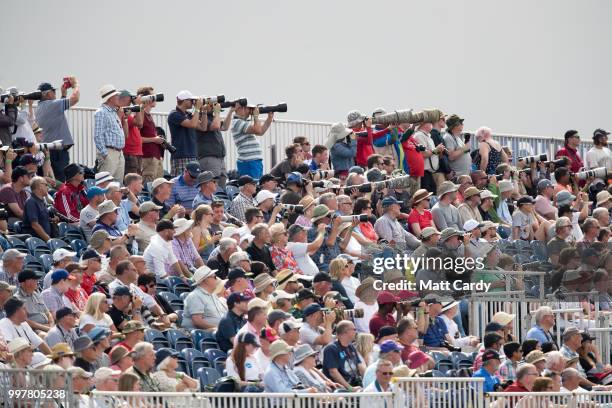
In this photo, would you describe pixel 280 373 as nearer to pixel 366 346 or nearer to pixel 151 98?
pixel 366 346

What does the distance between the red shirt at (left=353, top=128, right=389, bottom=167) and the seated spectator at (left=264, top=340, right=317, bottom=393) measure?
8.38 meters

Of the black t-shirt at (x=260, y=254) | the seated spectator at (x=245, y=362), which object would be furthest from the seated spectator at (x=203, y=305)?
the black t-shirt at (x=260, y=254)

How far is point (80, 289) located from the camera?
54.7 feet

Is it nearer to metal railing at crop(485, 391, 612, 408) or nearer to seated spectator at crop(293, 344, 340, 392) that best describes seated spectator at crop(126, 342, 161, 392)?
seated spectator at crop(293, 344, 340, 392)

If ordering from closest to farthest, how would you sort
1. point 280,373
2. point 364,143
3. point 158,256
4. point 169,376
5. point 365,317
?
point 169,376, point 280,373, point 365,317, point 158,256, point 364,143

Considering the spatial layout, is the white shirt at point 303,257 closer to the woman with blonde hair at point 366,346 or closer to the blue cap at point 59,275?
the woman with blonde hair at point 366,346

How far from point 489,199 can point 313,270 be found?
414 cm

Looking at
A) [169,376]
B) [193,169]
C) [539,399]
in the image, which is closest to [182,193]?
[193,169]

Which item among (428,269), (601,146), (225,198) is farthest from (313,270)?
(601,146)

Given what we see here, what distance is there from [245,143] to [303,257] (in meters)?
3.63

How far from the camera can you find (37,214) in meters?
18.7

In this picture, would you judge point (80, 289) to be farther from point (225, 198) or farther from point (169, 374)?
point (225, 198)

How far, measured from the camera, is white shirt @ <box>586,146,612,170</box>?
85.3ft

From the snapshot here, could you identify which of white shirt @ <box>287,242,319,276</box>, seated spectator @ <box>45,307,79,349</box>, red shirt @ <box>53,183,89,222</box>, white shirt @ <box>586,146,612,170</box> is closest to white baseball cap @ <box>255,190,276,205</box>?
white shirt @ <box>287,242,319,276</box>
